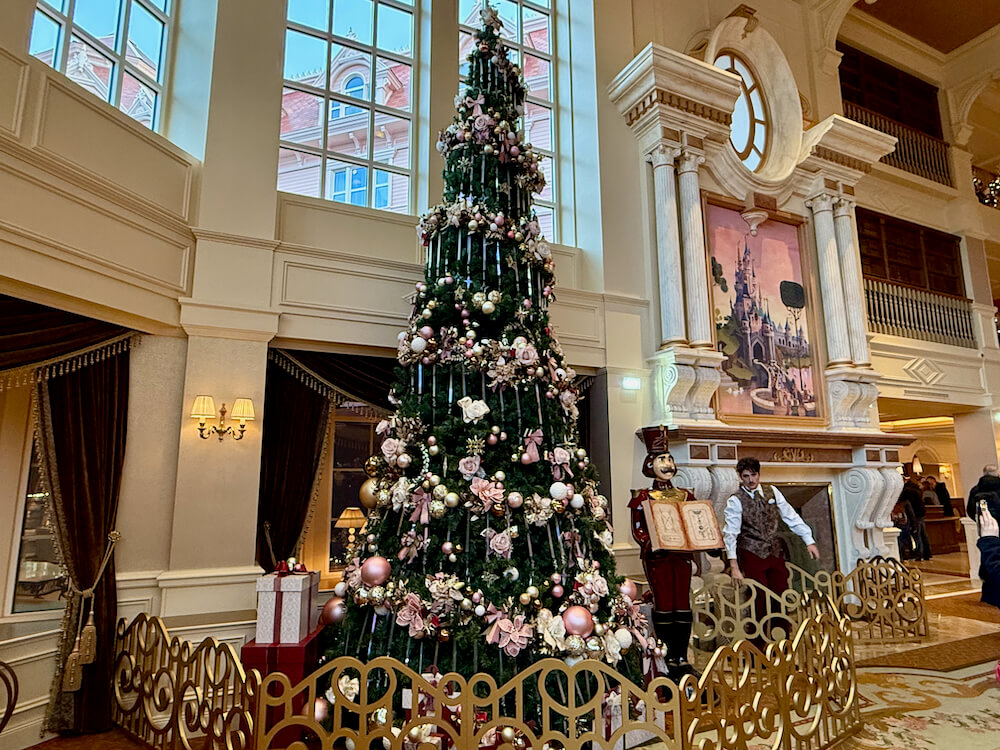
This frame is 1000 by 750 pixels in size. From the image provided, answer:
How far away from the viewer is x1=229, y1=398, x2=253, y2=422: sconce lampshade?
4523 mm

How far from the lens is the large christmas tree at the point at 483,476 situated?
3465 mm

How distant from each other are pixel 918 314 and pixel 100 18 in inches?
400

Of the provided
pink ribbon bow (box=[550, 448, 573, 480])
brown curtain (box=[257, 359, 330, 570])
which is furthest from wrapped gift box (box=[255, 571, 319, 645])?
pink ribbon bow (box=[550, 448, 573, 480])

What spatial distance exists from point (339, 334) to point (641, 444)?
3160 mm

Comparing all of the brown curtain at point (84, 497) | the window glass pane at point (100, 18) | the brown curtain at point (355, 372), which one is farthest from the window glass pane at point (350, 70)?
the brown curtain at point (84, 497)

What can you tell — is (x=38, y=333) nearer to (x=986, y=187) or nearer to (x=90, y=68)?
(x=90, y=68)

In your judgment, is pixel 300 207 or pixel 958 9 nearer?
pixel 300 207

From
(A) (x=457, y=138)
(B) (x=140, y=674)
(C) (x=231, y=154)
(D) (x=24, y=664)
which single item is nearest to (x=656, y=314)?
(A) (x=457, y=138)

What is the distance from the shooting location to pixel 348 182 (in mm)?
5770

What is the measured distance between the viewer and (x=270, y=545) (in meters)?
4.79

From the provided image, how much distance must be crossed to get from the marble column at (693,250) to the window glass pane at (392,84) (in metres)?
3.08

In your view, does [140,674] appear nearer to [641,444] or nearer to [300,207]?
[300,207]

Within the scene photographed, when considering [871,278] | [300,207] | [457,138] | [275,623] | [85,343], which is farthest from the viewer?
[871,278]

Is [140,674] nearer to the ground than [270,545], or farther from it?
nearer to the ground
